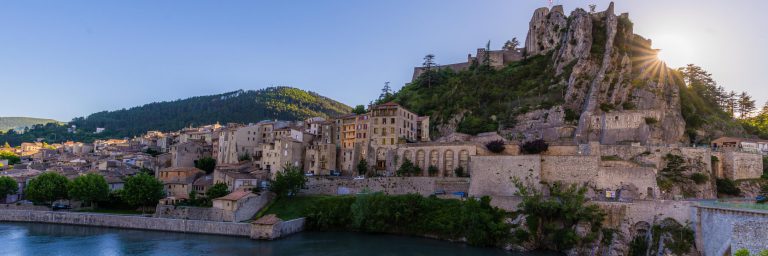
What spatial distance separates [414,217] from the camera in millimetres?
42344

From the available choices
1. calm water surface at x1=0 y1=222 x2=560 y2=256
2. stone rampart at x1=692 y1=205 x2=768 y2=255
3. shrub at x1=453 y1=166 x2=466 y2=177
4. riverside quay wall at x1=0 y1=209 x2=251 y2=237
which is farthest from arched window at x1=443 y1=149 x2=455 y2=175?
stone rampart at x1=692 y1=205 x2=768 y2=255

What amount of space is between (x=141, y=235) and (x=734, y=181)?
5005 cm

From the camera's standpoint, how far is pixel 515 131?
58688mm

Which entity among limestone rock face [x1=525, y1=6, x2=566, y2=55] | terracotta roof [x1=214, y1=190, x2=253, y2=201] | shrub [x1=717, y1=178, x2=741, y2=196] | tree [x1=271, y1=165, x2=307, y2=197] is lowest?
terracotta roof [x1=214, y1=190, x2=253, y2=201]

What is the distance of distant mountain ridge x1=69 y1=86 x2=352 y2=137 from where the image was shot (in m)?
128

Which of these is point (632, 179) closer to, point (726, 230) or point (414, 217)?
point (726, 230)

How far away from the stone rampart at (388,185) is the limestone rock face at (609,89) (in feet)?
43.7

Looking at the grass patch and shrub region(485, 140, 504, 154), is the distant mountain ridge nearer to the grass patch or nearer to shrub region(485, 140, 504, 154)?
the grass patch

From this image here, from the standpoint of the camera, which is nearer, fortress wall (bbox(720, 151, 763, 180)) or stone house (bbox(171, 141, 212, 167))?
fortress wall (bbox(720, 151, 763, 180))

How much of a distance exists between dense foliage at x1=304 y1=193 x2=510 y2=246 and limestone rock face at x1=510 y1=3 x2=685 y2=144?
1719 cm

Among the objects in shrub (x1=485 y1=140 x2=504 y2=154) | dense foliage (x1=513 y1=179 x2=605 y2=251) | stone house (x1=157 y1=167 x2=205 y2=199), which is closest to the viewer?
dense foliage (x1=513 y1=179 x2=605 y2=251)

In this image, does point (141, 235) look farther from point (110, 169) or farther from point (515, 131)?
point (515, 131)

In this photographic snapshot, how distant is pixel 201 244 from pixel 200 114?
10566cm

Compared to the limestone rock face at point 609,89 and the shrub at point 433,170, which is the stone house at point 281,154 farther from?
the limestone rock face at point 609,89
